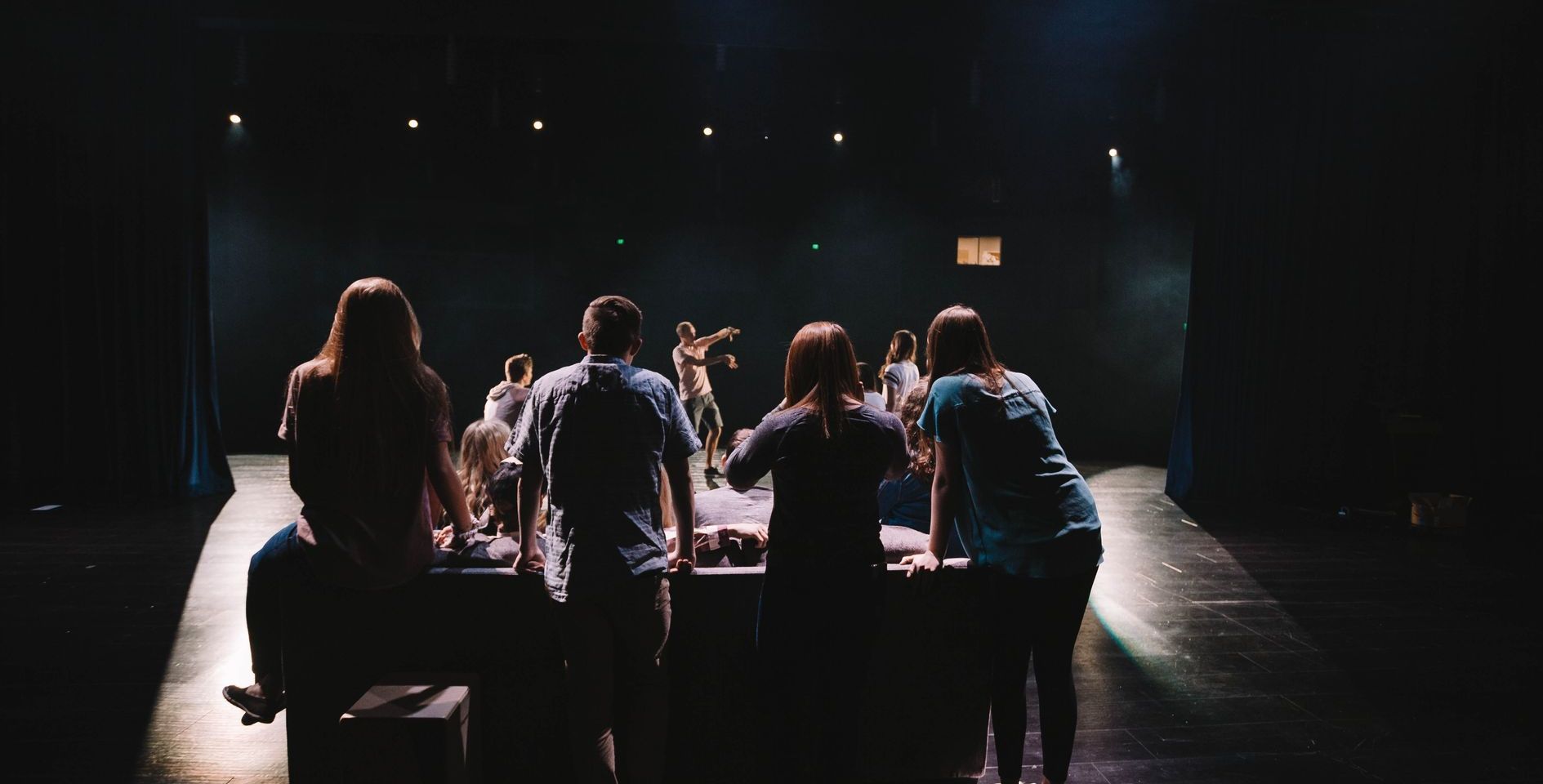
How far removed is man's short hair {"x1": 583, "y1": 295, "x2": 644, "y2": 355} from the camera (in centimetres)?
194

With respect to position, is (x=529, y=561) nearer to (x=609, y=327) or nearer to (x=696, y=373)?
(x=609, y=327)

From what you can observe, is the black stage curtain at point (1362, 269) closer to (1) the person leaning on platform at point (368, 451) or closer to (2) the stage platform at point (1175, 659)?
(2) the stage platform at point (1175, 659)

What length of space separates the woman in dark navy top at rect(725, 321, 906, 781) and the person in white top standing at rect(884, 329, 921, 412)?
3.65m

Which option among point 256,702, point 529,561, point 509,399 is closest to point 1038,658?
point 529,561

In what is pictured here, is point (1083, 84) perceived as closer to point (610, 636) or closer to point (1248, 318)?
point (1248, 318)

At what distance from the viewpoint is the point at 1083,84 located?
938 centimetres

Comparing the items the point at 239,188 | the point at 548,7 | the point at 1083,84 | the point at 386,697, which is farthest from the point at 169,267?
the point at 1083,84

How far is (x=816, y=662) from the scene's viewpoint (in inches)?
77.7

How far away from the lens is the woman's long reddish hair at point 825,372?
1.94 metres

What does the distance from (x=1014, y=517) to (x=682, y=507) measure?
0.83 metres

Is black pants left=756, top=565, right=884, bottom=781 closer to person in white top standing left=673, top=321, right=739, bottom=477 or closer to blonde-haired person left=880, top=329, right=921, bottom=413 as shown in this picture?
blonde-haired person left=880, top=329, right=921, bottom=413

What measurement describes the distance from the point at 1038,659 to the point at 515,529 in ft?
5.35

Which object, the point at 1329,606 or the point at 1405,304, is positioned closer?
the point at 1329,606

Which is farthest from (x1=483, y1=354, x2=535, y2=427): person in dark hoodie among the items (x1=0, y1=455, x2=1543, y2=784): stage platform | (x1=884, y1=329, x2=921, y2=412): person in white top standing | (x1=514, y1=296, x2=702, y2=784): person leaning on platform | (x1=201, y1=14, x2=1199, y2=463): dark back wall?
(x1=201, y1=14, x2=1199, y2=463): dark back wall
